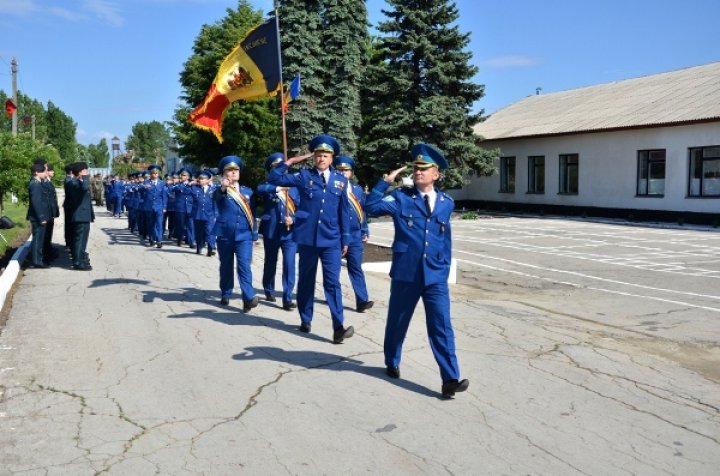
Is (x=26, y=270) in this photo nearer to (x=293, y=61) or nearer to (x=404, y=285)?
(x=404, y=285)

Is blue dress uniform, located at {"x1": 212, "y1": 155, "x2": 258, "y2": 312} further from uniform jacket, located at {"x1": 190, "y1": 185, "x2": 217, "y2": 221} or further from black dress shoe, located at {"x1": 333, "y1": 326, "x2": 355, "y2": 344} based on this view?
uniform jacket, located at {"x1": 190, "y1": 185, "x2": 217, "y2": 221}

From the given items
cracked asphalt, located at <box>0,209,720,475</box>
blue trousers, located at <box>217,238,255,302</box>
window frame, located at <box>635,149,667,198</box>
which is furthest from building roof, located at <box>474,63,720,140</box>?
blue trousers, located at <box>217,238,255,302</box>

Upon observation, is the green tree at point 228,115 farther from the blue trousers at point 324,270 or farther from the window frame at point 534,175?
the blue trousers at point 324,270

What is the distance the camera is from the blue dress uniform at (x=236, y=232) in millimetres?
8477

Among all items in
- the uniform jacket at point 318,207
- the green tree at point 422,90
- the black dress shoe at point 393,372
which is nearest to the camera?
the black dress shoe at point 393,372

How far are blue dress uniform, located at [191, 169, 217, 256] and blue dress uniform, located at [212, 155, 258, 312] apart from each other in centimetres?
590

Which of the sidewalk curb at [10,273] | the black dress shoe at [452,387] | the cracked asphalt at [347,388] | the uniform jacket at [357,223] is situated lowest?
the cracked asphalt at [347,388]

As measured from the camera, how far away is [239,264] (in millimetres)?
8492

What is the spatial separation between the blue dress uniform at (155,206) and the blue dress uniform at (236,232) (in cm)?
879

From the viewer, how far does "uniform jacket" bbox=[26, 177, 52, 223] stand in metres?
12.1

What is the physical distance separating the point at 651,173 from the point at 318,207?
22.4 metres

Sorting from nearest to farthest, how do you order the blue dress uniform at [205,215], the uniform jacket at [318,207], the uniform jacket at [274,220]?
1. the uniform jacket at [318,207]
2. the uniform jacket at [274,220]
3. the blue dress uniform at [205,215]

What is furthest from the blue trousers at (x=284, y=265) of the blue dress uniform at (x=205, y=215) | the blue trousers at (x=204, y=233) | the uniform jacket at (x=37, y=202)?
the blue trousers at (x=204, y=233)

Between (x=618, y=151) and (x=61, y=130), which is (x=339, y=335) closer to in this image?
(x=618, y=151)
